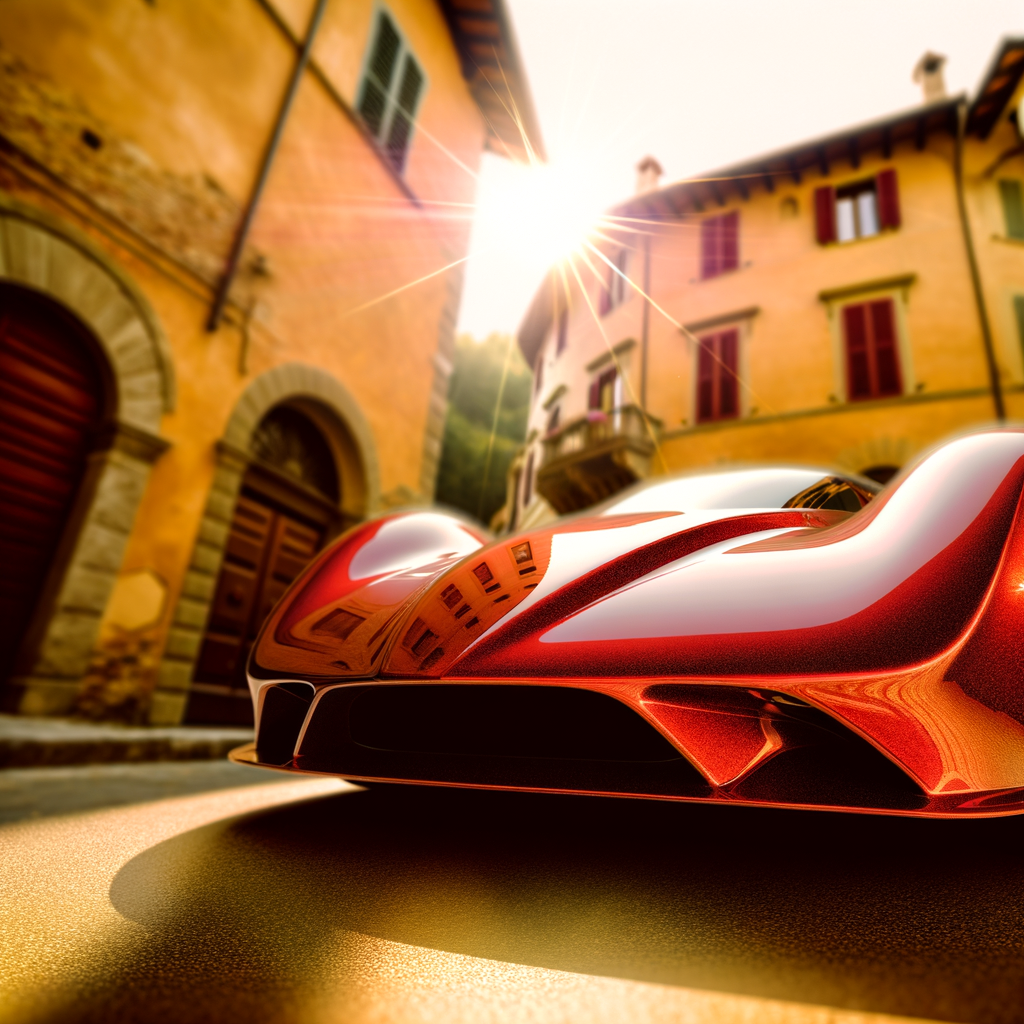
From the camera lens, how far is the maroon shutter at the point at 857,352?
9258 mm

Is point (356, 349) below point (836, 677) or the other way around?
the other way around

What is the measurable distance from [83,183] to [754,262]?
33.1 ft

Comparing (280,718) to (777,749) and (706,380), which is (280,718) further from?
(706,380)

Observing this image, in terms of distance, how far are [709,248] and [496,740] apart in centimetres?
1213

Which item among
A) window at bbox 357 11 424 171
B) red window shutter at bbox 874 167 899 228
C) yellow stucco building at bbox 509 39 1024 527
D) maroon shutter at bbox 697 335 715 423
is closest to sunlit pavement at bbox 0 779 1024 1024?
window at bbox 357 11 424 171

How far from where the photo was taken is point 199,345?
4926 millimetres

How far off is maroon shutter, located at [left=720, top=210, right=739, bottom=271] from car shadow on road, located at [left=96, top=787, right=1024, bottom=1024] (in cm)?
1150

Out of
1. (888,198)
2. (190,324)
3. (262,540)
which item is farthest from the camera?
(888,198)

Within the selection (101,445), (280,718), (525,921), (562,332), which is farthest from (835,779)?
(562,332)

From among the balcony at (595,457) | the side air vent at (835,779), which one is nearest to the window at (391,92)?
the balcony at (595,457)

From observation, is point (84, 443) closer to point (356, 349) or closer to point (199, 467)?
point (199, 467)

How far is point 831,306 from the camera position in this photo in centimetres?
991

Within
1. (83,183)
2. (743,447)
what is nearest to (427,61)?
(83,183)

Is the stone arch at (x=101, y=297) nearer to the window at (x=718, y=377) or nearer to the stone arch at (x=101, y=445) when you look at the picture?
the stone arch at (x=101, y=445)
